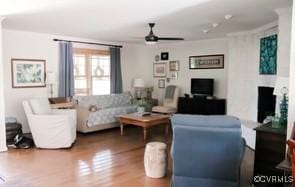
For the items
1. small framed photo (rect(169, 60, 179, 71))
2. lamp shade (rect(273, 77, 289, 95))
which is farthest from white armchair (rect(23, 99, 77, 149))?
small framed photo (rect(169, 60, 179, 71))

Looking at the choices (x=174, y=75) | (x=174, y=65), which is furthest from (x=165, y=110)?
(x=174, y=65)

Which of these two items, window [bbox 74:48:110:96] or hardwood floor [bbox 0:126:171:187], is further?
window [bbox 74:48:110:96]

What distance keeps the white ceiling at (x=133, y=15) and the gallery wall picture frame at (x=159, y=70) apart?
248cm

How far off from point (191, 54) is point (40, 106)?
4381 mm

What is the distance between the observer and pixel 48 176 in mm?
3582

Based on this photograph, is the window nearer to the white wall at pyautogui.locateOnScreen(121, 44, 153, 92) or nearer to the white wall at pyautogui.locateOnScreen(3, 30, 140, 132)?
the white wall at pyautogui.locateOnScreen(3, 30, 140, 132)

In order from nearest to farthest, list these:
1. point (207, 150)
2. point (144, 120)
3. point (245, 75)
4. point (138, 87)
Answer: point (207, 150) → point (144, 120) → point (245, 75) → point (138, 87)

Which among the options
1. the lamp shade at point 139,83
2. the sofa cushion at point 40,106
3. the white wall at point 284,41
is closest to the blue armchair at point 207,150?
the white wall at point 284,41

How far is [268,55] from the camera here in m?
5.22

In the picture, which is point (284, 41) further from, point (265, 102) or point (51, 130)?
point (51, 130)

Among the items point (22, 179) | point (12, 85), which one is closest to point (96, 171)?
point (22, 179)

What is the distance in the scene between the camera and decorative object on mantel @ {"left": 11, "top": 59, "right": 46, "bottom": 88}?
230 inches

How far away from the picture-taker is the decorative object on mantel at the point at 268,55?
499 centimetres

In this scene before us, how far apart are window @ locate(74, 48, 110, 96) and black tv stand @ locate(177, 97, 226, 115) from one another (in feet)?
7.15
